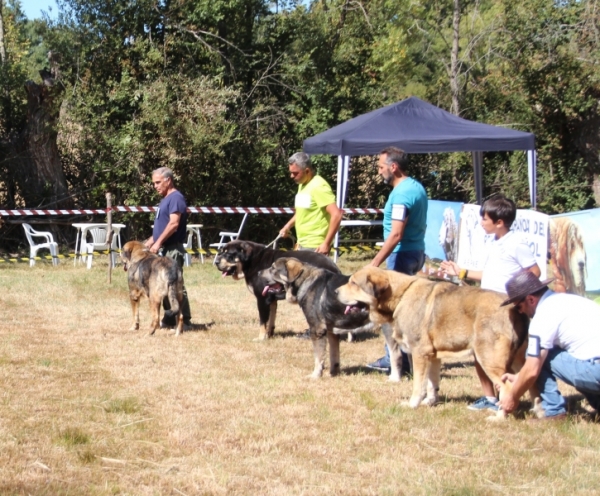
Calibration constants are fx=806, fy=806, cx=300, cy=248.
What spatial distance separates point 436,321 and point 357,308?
2.93 feet

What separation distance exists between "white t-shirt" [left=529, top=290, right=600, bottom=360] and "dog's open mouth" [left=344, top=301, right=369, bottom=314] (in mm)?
1445

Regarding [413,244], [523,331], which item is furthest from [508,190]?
[523,331]

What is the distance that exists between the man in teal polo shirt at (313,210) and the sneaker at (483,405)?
302 cm

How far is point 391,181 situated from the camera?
7266mm

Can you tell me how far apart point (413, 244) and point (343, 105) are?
14178 mm

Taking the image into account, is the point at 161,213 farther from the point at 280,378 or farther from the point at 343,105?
the point at 343,105

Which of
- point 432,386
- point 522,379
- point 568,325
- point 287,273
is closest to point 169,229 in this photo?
point 287,273

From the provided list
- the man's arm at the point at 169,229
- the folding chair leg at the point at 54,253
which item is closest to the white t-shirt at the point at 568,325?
the man's arm at the point at 169,229

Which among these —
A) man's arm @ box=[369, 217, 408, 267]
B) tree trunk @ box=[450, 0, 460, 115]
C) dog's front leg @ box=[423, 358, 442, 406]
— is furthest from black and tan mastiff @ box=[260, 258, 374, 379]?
tree trunk @ box=[450, 0, 460, 115]

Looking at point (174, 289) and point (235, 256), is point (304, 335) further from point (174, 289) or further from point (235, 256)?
point (174, 289)

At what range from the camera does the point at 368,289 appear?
6.32m

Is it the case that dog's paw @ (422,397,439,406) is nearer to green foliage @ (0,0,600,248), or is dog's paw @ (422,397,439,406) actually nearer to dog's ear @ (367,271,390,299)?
dog's ear @ (367,271,390,299)

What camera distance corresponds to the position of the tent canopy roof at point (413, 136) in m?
15.0

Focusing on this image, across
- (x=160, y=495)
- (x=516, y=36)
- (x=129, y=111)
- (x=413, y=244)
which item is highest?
(x=516, y=36)
